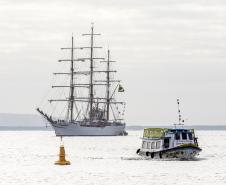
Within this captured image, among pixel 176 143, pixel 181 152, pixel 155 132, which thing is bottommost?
pixel 181 152

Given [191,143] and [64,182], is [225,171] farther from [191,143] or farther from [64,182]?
[64,182]

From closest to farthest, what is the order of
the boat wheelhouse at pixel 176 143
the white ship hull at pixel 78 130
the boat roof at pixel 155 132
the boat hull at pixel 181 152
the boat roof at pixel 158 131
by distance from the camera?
the boat hull at pixel 181 152
the boat wheelhouse at pixel 176 143
the boat roof at pixel 158 131
the boat roof at pixel 155 132
the white ship hull at pixel 78 130

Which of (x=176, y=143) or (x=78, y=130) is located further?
(x=78, y=130)

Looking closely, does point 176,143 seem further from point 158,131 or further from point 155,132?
point 155,132

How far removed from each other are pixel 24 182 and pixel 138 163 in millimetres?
22914

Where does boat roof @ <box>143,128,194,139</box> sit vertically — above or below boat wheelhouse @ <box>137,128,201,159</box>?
above

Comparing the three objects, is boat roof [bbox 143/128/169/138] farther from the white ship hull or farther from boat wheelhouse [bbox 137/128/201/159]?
the white ship hull

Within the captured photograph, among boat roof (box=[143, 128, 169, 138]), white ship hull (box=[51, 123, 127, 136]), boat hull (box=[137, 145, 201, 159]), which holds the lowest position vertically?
boat hull (box=[137, 145, 201, 159])

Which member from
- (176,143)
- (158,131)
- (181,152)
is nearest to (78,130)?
(158,131)

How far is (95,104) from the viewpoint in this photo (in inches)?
7633

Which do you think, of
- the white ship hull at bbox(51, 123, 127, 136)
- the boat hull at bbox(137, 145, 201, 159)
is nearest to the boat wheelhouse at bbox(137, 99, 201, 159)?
the boat hull at bbox(137, 145, 201, 159)

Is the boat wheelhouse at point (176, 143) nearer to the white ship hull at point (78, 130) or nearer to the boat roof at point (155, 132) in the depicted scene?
the boat roof at point (155, 132)

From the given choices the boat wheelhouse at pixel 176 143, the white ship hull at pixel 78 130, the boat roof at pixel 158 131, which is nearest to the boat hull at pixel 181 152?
the boat wheelhouse at pixel 176 143

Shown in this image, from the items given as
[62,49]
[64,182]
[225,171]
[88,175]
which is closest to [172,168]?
[225,171]
